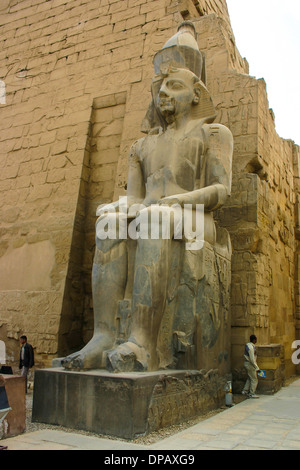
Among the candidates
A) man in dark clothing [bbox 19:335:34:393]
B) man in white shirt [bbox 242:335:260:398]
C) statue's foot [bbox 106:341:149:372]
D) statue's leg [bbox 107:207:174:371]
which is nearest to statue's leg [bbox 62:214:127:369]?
statue's leg [bbox 107:207:174:371]

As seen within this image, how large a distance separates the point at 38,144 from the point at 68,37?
174 cm

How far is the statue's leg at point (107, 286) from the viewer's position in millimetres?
3398

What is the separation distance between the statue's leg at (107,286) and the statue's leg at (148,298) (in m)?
0.22

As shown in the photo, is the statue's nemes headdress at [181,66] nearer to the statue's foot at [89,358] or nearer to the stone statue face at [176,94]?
the stone statue face at [176,94]

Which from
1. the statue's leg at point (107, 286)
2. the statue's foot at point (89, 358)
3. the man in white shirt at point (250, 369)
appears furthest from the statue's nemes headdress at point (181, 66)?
the man in white shirt at point (250, 369)

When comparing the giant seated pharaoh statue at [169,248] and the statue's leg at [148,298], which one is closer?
the statue's leg at [148,298]

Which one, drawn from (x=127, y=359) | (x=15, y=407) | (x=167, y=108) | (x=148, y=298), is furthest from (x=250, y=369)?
(x=167, y=108)

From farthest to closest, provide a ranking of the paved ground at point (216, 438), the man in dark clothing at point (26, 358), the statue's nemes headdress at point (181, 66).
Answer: the man in dark clothing at point (26, 358), the statue's nemes headdress at point (181, 66), the paved ground at point (216, 438)

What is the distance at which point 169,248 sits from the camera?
3.36 m

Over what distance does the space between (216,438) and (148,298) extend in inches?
38.7

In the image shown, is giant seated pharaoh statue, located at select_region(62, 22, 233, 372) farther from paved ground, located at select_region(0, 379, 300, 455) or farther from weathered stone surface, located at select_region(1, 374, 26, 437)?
paved ground, located at select_region(0, 379, 300, 455)

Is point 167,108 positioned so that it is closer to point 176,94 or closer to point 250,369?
point 176,94

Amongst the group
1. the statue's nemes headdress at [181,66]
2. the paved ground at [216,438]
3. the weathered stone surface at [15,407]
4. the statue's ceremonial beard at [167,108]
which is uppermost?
the statue's nemes headdress at [181,66]
